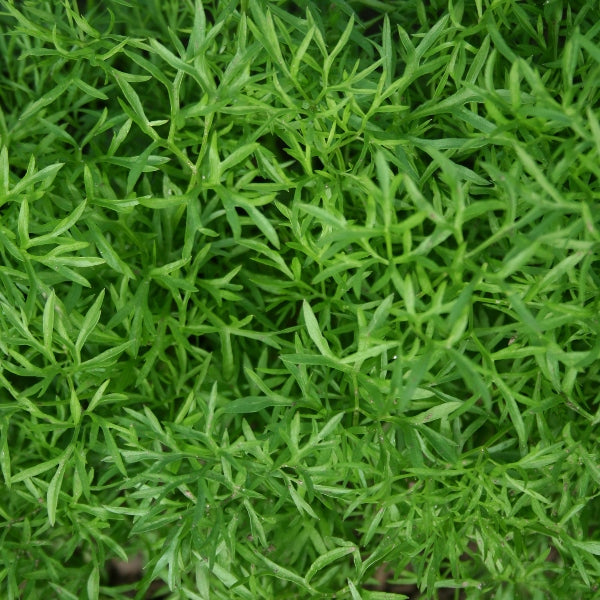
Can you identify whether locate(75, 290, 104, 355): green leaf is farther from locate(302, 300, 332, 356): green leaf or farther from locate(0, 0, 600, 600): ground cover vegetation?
locate(302, 300, 332, 356): green leaf

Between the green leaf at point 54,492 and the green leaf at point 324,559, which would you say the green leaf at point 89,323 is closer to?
the green leaf at point 54,492

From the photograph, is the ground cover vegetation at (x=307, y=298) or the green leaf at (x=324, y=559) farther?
the green leaf at (x=324, y=559)

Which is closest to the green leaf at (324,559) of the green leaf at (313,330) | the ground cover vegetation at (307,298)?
the ground cover vegetation at (307,298)

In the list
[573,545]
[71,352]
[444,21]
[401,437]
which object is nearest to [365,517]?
[401,437]

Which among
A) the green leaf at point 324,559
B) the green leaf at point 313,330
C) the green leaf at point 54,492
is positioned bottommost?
the green leaf at point 324,559

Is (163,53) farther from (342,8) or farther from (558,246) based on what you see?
(558,246)

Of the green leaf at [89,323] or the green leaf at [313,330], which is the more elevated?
the green leaf at [313,330]

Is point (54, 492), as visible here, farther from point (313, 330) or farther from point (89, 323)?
point (313, 330)

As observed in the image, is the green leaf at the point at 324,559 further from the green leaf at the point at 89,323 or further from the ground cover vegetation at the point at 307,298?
the green leaf at the point at 89,323

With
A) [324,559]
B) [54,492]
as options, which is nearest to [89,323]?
[54,492]
